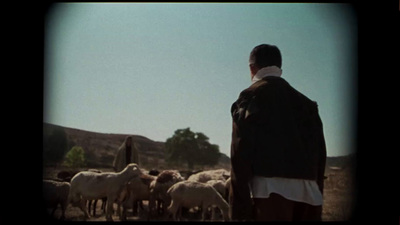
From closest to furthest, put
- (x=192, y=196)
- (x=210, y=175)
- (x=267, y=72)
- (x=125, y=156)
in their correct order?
(x=267, y=72), (x=192, y=196), (x=125, y=156), (x=210, y=175)

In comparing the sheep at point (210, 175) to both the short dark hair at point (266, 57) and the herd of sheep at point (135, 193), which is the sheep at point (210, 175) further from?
the short dark hair at point (266, 57)

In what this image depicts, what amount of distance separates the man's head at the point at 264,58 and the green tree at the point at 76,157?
3091 mm

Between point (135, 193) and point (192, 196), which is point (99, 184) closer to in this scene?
point (135, 193)

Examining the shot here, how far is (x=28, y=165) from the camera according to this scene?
6.05 meters

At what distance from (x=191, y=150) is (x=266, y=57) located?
2806mm

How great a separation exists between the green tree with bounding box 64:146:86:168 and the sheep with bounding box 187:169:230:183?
1.60 metres

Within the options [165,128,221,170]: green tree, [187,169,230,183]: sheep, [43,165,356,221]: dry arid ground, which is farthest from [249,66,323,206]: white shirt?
[187,169,230,183]: sheep

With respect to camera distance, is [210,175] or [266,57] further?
[210,175]

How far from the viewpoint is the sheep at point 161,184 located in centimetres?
809

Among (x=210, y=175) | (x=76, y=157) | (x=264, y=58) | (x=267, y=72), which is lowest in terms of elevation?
(x=210, y=175)

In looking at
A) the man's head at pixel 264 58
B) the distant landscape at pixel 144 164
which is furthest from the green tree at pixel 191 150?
the man's head at pixel 264 58

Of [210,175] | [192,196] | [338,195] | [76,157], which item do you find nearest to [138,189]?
[192,196]

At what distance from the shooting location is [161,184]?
8180 mm

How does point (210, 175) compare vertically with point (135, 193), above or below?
A: above
